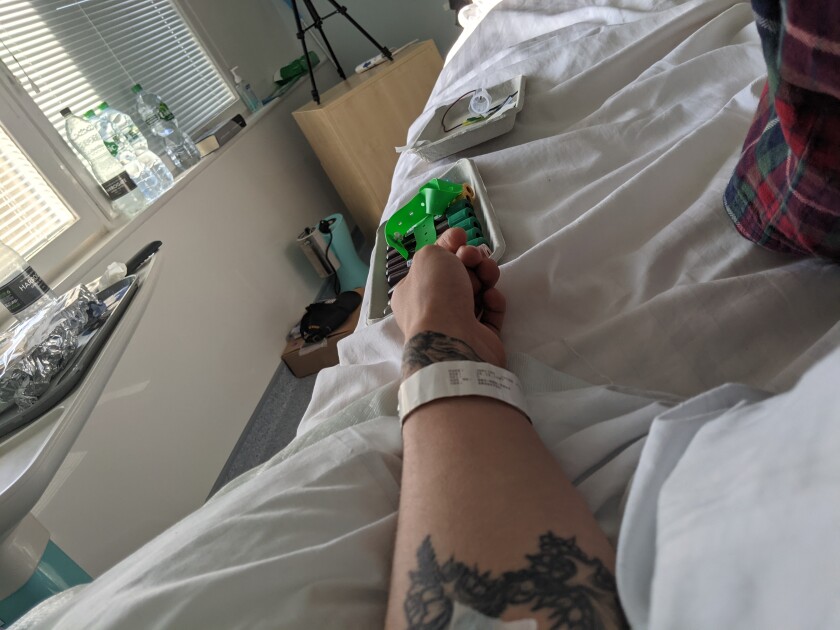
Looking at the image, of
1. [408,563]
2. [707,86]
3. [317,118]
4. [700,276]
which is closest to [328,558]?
[408,563]

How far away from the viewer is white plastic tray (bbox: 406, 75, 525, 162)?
880 millimetres

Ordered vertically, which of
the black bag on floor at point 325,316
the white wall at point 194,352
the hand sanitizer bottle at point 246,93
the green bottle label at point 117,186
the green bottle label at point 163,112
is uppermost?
the green bottle label at point 163,112

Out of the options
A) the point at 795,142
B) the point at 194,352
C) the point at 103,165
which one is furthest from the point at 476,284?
the point at 103,165

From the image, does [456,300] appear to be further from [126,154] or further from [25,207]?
[126,154]

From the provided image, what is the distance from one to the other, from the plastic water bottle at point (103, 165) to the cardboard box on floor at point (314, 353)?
1.89ft

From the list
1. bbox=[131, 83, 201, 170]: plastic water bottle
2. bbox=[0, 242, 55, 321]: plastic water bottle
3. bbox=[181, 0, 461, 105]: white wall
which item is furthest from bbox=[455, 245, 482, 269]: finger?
bbox=[181, 0, 461, 105]: white wall

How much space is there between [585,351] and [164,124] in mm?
1581

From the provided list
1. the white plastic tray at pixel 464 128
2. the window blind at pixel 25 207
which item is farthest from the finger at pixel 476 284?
the window blind at pixel 25 207

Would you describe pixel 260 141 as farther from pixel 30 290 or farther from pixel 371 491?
pixel 371 491

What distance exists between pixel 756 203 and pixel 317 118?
63.4 inches

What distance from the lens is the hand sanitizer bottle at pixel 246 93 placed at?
6.57 feet

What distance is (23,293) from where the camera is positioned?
91 centimetres

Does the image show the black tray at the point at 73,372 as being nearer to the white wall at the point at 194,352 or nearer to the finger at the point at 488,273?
the white wall at the point at 194,352

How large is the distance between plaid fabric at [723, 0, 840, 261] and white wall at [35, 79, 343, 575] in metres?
1.09
